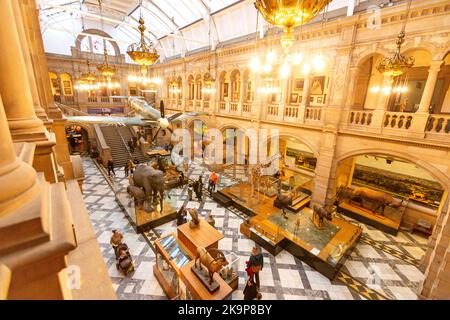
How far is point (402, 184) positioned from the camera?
35.3 feet

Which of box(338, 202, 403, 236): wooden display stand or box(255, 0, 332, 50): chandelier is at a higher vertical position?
box(255, 0, 332, 50): chandelier

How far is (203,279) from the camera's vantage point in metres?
5.16

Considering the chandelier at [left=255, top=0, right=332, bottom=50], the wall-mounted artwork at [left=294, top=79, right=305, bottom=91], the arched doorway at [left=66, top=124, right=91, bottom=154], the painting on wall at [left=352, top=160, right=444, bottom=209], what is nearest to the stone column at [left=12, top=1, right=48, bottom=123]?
the chandelier at [left=255, top=0, right=332, bottom=50]

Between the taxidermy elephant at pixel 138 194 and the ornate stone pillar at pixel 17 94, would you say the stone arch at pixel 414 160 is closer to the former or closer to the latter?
the taxidermy elephant at pixel 138 194

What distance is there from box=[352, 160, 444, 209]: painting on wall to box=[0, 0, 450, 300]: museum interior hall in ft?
0.22

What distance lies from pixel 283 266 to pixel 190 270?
3.56m

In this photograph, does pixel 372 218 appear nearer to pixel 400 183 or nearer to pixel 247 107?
pixel 400 183

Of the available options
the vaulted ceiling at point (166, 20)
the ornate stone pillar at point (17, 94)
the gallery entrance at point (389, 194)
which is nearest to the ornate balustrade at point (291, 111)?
the gallery entrance at point (389, 194)

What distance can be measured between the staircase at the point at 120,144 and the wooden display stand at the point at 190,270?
12.5 meters

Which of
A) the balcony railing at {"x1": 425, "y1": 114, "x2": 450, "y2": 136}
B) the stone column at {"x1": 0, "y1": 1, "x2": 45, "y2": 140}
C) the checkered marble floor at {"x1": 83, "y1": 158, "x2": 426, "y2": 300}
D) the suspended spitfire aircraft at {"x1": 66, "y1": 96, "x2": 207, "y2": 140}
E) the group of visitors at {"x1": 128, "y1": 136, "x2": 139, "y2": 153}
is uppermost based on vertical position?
the stone column at {"x1": 0, "y1": 1, "x2": 45, "y2": 140}

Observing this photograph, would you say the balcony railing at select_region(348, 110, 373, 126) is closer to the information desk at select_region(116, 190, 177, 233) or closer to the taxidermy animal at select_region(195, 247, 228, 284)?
the taxidermy animal at select_region(195, 247, 228, 284)

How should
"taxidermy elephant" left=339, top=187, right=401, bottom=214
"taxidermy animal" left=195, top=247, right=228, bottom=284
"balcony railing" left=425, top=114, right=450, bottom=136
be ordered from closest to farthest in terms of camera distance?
"taxidermy animal" left=195, top=247, right=228, bottom=284
"balcony railing" left=425, top=114, right=450, bottom=136
"taxidermy elephant" left=339, top=187, right=401, bottom=214

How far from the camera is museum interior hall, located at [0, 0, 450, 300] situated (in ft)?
7.34

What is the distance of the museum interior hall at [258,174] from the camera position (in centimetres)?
224
